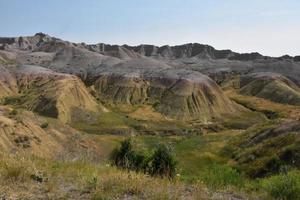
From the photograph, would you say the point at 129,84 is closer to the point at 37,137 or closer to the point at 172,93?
the point at 172,93

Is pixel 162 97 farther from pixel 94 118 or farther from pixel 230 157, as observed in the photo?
pixel 230 157

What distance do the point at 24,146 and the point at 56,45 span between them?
497 feet

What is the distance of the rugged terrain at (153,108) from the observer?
186 feet

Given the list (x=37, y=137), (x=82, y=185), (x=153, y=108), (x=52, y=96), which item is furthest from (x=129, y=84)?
(x=82, y=185)

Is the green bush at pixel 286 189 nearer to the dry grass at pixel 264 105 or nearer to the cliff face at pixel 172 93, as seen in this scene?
the dry grass at pixel 264 105

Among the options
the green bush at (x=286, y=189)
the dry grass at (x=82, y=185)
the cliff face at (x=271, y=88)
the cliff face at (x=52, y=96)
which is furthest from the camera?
the cliff face at (x=271, y=88)

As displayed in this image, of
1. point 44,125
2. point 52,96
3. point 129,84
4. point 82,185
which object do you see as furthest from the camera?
point 129,84

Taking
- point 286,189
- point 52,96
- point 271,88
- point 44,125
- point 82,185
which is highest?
point 286,189

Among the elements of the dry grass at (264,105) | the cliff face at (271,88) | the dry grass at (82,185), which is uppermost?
the dry grass at (82,185)

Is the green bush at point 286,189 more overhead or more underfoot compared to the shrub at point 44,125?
more overhead

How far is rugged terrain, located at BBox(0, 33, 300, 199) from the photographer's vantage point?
56.8 meters

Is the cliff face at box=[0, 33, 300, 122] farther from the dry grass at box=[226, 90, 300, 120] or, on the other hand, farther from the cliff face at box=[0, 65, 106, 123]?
the dry grass at box=[226, 90, 300, 120]

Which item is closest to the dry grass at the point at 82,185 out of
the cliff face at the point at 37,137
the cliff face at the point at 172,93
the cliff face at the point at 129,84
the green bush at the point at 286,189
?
the green bush at the point at 286,189

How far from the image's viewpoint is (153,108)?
127062 millimetres
